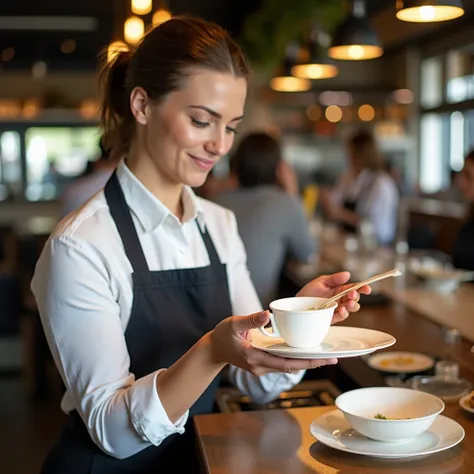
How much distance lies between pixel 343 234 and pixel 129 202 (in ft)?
17.0

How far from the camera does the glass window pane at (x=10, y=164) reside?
1095cm

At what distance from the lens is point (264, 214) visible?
15.0ft

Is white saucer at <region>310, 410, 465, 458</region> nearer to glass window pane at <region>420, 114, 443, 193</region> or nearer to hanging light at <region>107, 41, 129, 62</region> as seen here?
hanging light at <region>107, 41, 129, 62</region>

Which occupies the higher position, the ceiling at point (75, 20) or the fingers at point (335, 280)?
the ceiling at point (75, 20)

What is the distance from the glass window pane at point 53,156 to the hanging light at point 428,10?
328 inches

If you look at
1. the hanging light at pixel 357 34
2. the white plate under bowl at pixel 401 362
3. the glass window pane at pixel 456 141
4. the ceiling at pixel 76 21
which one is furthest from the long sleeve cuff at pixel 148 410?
the glass window pane at pixel 456 141

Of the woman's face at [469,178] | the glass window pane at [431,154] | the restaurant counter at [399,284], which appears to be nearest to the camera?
the restaurant counter at [399,284]

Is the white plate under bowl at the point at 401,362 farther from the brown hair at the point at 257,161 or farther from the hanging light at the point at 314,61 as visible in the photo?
the hanging light at the point at 314,61

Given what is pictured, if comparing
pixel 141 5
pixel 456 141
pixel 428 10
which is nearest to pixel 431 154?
pixel 456 141

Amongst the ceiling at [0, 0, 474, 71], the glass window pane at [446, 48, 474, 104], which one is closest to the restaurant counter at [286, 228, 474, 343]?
the ceiling at [0, 0, 474, 71]

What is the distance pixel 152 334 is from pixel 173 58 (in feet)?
2.12

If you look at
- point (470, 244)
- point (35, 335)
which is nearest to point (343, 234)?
point (470, 244)

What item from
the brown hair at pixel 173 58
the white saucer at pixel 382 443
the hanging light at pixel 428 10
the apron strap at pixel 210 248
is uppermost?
the hanging light at pixel 428 10

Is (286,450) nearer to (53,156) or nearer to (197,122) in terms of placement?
(197,122)
